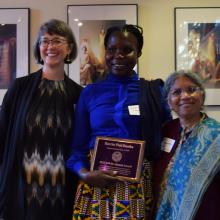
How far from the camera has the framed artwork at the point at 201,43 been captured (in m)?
2.69

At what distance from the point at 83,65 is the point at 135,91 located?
4.19ft

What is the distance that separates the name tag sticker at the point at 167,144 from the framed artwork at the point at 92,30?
132 centimetres

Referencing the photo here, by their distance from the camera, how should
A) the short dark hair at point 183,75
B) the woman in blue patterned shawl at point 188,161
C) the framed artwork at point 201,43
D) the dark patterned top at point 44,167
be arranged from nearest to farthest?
the woman in blue patterned shawl at point 188,161, the short dark hair at point 183,75, the dark patterned top at point 44,167, the framed artwork at point 201,43

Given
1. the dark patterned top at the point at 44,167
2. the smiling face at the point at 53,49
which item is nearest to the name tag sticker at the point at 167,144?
the dark patterned top at the point at 44,167

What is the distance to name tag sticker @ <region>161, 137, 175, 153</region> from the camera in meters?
1.45

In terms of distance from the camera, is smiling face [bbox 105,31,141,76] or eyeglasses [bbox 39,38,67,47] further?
eyeglasses [bbox 39,38,67,47]

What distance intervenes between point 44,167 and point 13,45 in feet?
5.02

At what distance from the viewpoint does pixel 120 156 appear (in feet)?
4.49

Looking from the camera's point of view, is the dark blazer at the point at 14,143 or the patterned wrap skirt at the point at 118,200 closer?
the patterned wrap skirt at the point at 118,200

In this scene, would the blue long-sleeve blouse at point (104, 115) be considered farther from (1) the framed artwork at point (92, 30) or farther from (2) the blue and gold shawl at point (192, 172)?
(1) the framed artwork at point (92, 30)

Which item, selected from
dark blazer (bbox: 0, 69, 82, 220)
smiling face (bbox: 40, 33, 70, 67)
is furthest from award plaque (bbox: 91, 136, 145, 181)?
smiling face (bbox: 40, 33, 70, 67)

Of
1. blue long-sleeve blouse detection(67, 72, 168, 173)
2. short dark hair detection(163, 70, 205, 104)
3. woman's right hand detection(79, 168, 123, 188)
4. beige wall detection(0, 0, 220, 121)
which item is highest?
beige wall detection(0, 0, 220, 121)

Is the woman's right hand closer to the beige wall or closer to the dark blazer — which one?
the dark blazer

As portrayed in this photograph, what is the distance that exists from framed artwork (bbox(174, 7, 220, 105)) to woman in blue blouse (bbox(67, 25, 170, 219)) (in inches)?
48.3
